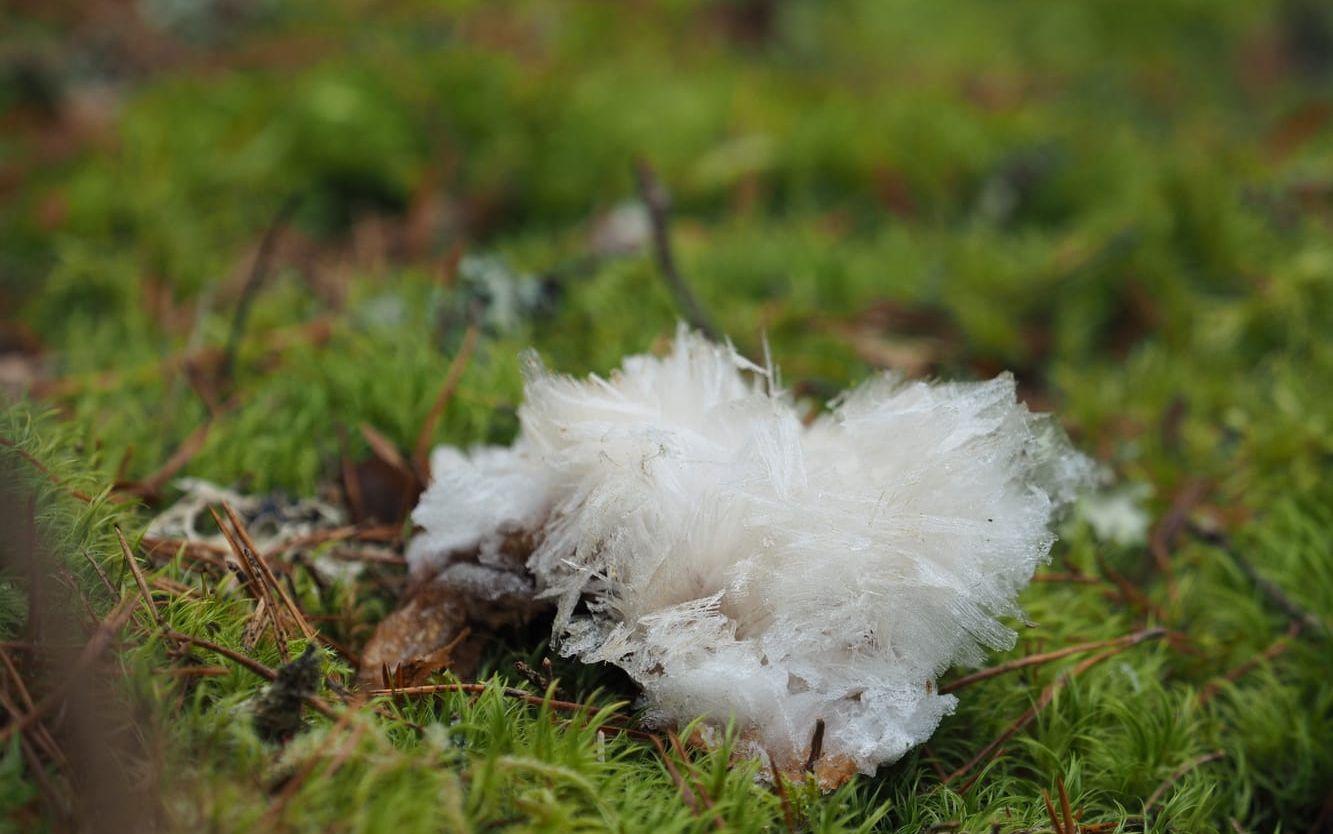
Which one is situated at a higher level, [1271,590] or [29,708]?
[29,708]

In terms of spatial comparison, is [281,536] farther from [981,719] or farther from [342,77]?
[342,77]

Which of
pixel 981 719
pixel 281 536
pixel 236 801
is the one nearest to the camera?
pixel 236 801

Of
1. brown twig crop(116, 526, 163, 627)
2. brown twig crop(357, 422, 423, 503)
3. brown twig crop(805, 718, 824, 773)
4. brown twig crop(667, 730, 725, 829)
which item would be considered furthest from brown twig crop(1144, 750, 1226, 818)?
brown twig crop(116, 526, 163, 627)

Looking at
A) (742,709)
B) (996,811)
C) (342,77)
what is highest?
(342,77)

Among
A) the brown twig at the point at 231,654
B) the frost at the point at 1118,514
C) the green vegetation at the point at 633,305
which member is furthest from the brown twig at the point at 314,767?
the frost at the point at 1118,514

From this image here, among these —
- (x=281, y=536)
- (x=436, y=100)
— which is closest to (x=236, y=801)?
(x=281, y=536)

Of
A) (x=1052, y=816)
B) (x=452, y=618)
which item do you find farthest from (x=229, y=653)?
(x=1052, y=816)

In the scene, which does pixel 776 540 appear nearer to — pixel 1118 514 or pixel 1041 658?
pixel 1041 658
